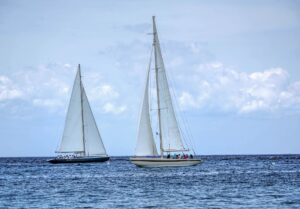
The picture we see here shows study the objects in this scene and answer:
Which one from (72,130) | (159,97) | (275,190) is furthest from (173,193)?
(72,130)

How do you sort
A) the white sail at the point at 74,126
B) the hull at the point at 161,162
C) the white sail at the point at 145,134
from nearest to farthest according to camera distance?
the hull at the point at 161,162
the white sail at the point at 145,134
the white sail at the point at 74,126

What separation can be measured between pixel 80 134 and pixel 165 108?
35.8 metres

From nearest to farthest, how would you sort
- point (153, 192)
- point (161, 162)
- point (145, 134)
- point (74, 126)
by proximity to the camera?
1. point (153, 192)
2. point (161, 162)
3. point (145, 134)
4. point (74, 126)

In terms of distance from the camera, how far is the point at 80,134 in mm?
117000

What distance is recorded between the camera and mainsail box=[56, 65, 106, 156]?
379 ft

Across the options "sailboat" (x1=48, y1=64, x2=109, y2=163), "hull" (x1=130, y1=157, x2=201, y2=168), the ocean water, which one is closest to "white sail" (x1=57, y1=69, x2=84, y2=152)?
"sailboat" (x1=48, y1=64, x2=109, y2=163)

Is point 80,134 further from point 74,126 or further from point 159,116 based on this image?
point 159,116

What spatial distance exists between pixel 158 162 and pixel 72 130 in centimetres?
3666

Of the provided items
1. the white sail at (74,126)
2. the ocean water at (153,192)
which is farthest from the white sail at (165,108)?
the white sail at (74,126)

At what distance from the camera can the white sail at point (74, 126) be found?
378ft

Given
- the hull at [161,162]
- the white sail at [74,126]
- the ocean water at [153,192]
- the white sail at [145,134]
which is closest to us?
the ocean water at [153,192]

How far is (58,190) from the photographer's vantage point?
200ft

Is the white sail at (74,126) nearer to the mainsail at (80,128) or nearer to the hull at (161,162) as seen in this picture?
the mainsail at (80,128)

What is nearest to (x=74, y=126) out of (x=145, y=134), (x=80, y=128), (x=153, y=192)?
(x=80, y=128)
